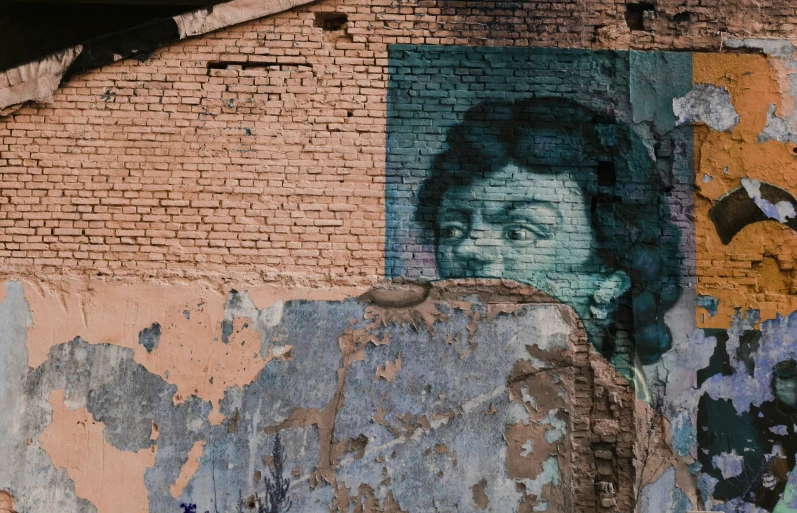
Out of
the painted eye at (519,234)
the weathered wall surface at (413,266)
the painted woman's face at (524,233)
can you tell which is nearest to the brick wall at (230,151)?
the weathered wall surface at (413,266)

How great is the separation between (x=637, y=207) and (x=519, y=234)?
0.94 meters

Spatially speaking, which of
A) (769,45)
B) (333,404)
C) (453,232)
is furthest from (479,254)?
(769,45)

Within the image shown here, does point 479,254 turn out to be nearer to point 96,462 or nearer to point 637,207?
point 637,207

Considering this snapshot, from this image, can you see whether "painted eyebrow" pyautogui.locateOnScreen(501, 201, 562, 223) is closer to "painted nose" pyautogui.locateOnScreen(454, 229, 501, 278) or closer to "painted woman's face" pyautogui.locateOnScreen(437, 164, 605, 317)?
"painted woman's face" pyautogui.locateOnScreen(437, 164, 605, 317)

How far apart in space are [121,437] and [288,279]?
64.3 inches

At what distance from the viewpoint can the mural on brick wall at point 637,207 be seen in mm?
5219

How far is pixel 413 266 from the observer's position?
5320mm

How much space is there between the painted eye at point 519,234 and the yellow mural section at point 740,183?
50.1 inches

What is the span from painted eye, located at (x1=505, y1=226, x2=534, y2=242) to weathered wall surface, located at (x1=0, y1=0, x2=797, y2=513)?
0.05ft

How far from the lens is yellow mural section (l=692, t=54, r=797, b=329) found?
533 cm

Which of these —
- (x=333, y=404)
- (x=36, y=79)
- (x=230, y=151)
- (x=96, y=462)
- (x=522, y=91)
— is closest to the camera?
(x=96, y=462)

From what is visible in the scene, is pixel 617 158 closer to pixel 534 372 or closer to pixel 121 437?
pixel 534 372

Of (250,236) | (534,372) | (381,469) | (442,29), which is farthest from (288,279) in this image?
(442,29)

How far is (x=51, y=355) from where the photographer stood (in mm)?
5160
